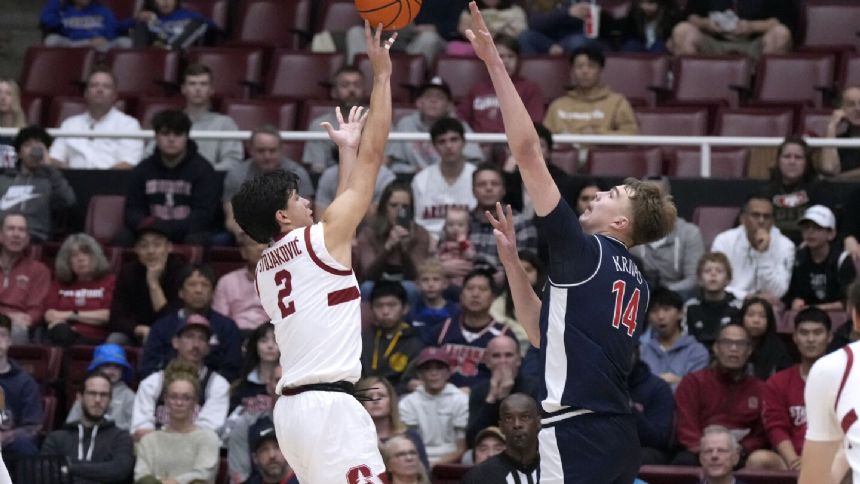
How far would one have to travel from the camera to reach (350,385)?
22.0ft

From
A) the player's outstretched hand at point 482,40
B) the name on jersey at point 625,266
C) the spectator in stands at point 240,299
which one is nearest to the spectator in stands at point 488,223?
the spectator in stands at point 240,299

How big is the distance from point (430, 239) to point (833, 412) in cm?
733

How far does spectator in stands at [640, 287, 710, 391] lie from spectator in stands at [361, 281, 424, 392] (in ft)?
5.26

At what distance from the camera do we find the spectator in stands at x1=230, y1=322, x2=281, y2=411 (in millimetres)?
11109

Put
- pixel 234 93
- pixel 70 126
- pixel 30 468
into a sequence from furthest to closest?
pixel 234 93
pixel 70 126
pixel 30 468

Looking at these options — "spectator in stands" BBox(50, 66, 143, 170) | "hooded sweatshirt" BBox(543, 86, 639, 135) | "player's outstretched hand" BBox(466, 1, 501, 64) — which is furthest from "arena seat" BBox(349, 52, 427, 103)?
"player's outstretched hand" BBox(466, 1, 501, 64)

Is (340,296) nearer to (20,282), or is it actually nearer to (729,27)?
(20,282)

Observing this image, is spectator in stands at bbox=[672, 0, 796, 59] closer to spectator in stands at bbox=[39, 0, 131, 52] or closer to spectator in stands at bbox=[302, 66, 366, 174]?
spectator in stands at bbox=[302, 66, 366, 174]

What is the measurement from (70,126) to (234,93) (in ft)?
6.19

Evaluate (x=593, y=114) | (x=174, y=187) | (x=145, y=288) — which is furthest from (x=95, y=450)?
(x=593, y=114)

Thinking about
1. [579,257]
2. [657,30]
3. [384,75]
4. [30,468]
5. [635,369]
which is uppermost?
[657,30]

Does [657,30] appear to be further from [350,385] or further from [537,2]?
[350,385]

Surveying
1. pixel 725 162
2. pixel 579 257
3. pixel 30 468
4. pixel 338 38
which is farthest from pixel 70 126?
pixel 579 257

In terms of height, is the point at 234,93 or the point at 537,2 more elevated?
the point at 537,2
